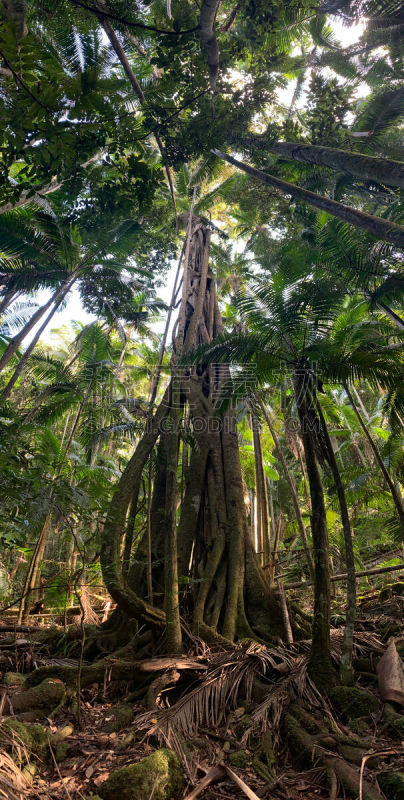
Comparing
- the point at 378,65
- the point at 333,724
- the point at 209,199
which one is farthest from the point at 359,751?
the point at 209,199

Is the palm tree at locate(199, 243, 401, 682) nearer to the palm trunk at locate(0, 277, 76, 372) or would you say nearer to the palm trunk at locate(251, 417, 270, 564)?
the palm trunk at locate(251, 417, 270, 564)

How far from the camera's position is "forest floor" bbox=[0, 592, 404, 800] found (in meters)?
2.52

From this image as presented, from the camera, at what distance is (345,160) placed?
5352 mm

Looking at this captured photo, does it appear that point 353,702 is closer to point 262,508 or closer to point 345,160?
point 262,508

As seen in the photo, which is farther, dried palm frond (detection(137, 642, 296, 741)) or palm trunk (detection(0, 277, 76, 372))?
palm trunk (detection(0, 277, 76, 372))

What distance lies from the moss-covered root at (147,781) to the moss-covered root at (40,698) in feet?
4.71

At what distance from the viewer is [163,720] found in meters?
3.15

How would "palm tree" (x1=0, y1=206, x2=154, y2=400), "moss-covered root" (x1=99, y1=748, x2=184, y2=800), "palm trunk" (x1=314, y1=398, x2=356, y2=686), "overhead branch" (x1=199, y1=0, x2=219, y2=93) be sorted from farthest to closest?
"palm tree" (x1=0, y1=206, x2=154, y2=400) < "overhead branch" (x1=199, y1=0, x2=219, y2=93) < "palm trunk" (x1=314, y1=398, x2=356, y2=686) < "moss-covered root" (x1=99, y1=748, x2=184, y2=800)

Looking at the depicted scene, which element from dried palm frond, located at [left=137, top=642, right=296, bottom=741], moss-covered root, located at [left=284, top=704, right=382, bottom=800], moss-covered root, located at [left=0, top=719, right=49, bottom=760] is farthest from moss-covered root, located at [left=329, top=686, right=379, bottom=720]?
moss-covered root, located at [left=0, top=719, right=49, bottom=760]

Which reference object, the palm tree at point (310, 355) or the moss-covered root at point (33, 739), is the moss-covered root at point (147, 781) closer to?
the moss-covered root at point (33, 739)

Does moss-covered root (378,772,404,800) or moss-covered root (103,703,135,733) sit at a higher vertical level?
moss-covered root (103,703,135,733)

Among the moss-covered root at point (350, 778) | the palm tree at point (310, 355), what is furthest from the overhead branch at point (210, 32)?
the moss-covered root at point (350, 778)

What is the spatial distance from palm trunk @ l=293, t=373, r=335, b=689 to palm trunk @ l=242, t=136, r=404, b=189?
2.85 metres

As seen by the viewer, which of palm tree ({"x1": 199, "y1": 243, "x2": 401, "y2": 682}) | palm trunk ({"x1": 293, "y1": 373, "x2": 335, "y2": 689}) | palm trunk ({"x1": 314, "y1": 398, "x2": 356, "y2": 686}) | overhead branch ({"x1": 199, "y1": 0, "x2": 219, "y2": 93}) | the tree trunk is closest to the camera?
palm trunk ({"x1": 293, "y1": 373, "x2": 335, "y2": 689})
